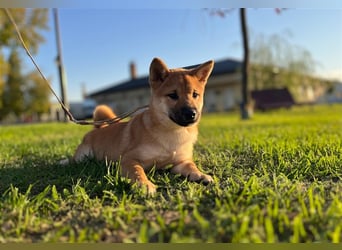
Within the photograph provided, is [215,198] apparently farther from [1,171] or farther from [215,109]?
[215,109]

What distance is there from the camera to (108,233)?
1682mm

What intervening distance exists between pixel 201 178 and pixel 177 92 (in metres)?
0.70

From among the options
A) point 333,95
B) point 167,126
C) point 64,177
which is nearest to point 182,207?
point 167,126

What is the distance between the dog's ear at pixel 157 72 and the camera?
9.33 ft

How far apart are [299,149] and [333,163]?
27.7 inches

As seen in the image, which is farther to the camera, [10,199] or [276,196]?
[10,199]

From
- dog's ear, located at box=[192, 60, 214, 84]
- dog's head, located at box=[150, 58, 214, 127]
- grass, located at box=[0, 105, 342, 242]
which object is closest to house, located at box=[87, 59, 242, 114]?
dog's ear, located at box=[192, 60, 214, 84]

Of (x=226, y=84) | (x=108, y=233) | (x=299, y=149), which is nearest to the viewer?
(x=108, y=233)

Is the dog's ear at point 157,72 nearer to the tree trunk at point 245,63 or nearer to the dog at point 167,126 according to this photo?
the dog at point 167,126

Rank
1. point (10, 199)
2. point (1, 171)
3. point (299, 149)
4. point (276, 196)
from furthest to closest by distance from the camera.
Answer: point (299, 149) → point (1, 171) → point (10, 199) → point (276, 196)

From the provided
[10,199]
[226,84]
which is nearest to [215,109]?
[226,84]

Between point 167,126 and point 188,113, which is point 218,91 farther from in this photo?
point 188,113

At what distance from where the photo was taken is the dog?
2.71 meters

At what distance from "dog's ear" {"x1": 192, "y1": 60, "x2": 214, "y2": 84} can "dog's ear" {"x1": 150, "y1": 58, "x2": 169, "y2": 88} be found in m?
0.26
